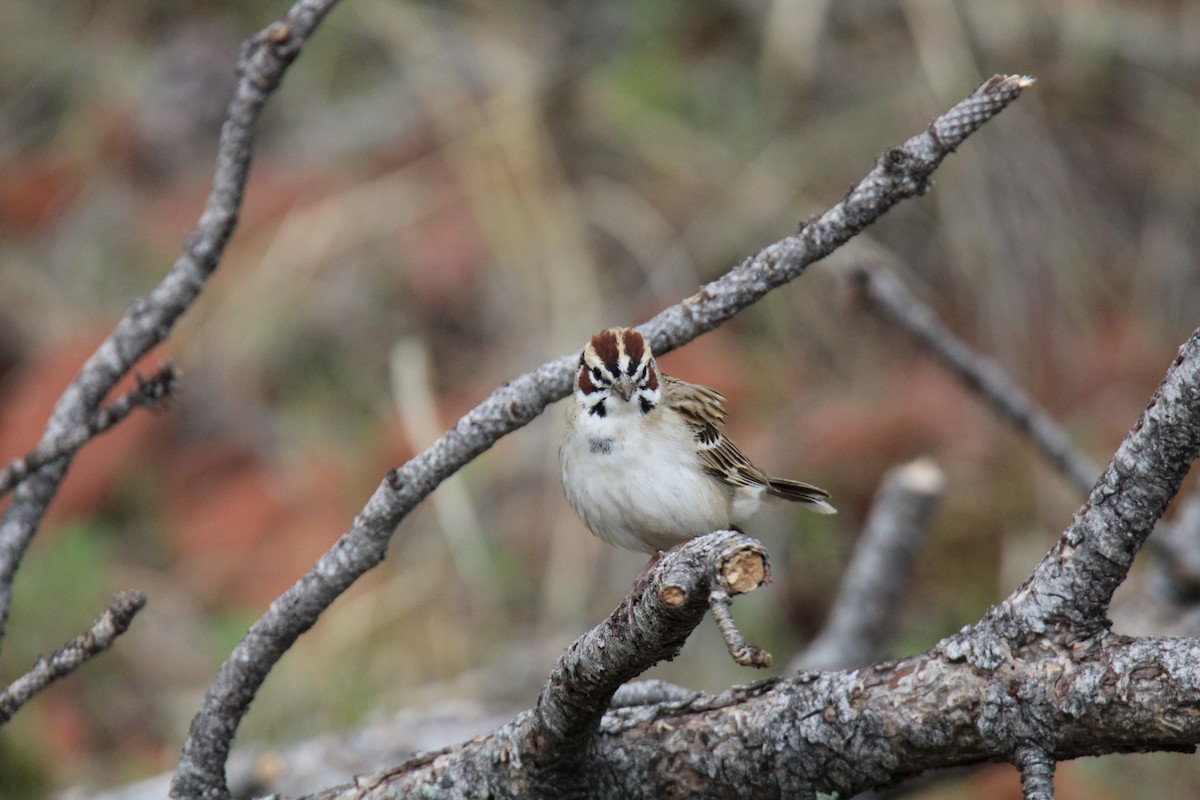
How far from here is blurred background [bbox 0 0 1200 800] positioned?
5043mm

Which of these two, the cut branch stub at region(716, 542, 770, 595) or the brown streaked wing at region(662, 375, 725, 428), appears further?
the brown streaked wing at region(662, 375, 725, 428)

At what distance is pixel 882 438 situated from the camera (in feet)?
17.2

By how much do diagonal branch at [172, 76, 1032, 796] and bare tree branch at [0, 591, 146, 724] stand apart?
0.93ft

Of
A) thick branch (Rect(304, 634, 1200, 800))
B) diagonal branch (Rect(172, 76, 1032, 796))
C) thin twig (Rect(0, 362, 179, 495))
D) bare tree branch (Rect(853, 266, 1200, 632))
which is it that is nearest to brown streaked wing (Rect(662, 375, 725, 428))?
bare tree branch (Rect(853, 266, 1200, 632))

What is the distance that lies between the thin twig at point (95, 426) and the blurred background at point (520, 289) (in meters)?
2.27

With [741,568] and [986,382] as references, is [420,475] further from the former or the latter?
[986,382]

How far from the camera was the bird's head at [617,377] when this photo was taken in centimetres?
278

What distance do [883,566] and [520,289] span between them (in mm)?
2345

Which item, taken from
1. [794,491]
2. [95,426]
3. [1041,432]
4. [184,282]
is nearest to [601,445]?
[794,491]

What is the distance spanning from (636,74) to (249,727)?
333cm

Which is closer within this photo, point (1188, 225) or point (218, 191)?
point (218, 191)

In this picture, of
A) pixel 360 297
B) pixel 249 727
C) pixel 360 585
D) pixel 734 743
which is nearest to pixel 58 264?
pixel 360 297

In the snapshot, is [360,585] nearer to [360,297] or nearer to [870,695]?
[360,297]

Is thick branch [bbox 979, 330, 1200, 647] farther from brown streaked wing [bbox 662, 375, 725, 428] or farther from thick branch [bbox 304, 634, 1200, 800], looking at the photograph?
brown streaked wing [bbox 662, 375, 725, 428]
